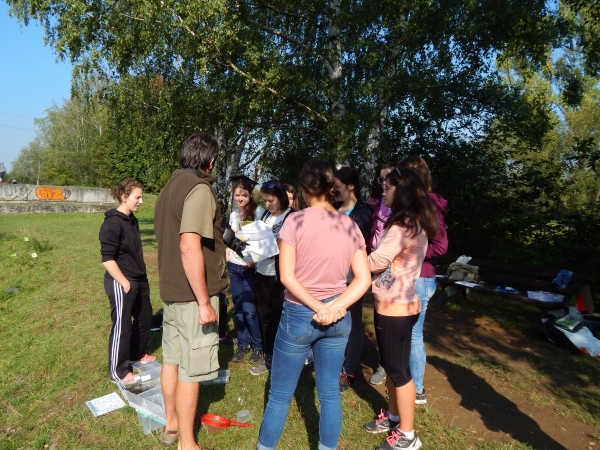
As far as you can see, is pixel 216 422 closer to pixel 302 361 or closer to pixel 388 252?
pixel 302 361

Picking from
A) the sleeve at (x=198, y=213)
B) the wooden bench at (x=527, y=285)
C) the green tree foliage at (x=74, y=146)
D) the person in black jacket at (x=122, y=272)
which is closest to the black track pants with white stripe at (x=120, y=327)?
the person in black jacket at (x=122, y=272)

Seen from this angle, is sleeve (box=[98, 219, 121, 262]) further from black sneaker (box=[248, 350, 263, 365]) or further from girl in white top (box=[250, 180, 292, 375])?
black sneaker (box=[248, 350, 263, 365])

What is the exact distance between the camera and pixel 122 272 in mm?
3854

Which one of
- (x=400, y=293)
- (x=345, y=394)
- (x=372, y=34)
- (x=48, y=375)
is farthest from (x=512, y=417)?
(x=372, y=34)

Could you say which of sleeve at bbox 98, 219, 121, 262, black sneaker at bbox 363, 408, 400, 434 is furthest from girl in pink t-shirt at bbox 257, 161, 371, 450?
sleeve at bbox 98, 219, 121, 262

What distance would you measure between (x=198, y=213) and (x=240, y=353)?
7.88 feet

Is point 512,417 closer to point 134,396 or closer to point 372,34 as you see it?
point 134,396

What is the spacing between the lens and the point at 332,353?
2338mm

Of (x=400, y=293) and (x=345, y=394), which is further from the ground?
(x=400, y=293)

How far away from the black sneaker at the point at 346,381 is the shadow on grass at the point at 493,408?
0.89 metres

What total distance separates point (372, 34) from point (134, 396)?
28.2 feet

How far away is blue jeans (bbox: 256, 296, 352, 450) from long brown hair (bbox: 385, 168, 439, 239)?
0.66 metres

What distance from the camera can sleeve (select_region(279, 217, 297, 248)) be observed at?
230cm

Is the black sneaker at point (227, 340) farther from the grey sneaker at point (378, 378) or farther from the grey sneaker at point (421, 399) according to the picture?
the grey sneaker at point (421, 399)
